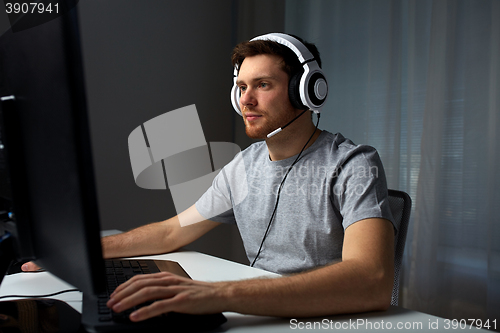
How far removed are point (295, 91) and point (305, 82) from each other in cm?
7

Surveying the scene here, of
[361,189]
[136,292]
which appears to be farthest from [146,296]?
[361,189]

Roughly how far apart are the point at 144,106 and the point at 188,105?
1.12ft

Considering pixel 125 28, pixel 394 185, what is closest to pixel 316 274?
pixel 394 185

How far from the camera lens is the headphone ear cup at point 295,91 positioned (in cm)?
117

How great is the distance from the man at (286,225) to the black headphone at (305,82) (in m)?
0.04

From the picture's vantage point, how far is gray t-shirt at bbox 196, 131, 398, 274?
95 cm

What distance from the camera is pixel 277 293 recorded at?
1.99ft

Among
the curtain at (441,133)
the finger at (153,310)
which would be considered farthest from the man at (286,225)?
the curtain at (441,133)

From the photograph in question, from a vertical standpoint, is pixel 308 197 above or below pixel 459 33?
below

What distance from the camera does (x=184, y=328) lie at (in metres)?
0.55

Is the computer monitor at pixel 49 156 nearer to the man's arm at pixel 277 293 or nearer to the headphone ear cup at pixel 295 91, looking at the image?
the man's arm at pixel 277 293

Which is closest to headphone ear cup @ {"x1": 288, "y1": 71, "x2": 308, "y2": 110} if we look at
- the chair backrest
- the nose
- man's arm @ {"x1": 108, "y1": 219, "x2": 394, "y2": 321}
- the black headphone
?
the black headphone

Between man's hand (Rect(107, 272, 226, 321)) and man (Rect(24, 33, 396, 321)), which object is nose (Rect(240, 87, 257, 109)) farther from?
man's hand (Rect(107, 272, 226, 321))

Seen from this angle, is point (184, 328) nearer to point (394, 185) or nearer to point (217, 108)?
point (394, 185)
